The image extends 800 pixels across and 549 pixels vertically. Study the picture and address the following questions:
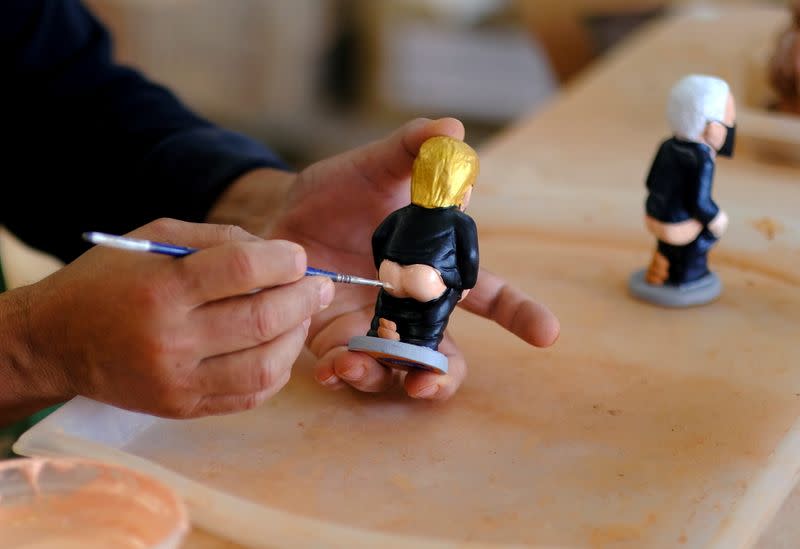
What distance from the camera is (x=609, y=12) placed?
232cm

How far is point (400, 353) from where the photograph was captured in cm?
85

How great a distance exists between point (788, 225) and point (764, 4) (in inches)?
95.7

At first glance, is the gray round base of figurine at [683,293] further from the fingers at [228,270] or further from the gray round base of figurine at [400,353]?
the fingers at [228,270]

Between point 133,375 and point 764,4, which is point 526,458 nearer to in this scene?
point 133,375

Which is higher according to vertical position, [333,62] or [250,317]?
[250,317]

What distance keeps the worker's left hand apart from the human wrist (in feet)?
0.05

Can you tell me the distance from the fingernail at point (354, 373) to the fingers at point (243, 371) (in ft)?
0.34

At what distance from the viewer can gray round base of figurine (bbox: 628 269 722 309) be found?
109cm

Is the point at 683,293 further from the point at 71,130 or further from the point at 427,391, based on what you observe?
the point at 71,130

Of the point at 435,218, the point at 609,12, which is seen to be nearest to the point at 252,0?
the point at 609,12

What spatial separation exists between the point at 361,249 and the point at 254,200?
0.70ft

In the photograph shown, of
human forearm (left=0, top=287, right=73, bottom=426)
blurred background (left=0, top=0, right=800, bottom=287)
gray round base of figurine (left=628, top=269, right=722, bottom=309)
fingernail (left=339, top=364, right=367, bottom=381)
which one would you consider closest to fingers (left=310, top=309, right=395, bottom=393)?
fingernail (left=339, top=364, right=367, bottom=381)

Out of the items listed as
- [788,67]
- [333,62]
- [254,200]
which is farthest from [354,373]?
[333,62]

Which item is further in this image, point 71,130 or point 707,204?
→ point 71,130
